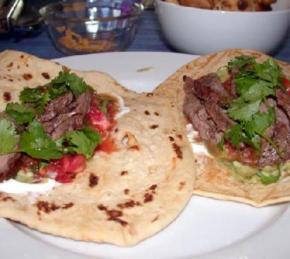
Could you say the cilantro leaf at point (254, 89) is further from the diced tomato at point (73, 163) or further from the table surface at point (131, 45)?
the table surface at point (131, 45)

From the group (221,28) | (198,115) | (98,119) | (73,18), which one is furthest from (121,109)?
(73,18)

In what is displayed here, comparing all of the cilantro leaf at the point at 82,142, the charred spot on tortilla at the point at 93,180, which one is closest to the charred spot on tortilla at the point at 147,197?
the charred spot on tortilla at the point at 93,180

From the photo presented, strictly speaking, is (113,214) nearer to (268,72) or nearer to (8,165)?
(8,165)

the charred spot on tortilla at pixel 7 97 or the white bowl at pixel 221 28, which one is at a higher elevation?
the white bowl at pixel 221 28

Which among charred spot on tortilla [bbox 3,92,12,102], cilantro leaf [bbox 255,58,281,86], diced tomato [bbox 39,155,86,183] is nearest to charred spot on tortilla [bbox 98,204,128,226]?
diced tomato [bbox 39,155,86,183]

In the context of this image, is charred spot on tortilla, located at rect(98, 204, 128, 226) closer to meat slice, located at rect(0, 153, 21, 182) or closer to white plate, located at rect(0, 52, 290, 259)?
white plate, located at rect(0, 52, 290, 259)

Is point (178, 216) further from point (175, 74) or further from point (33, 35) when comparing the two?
point (33, 35)

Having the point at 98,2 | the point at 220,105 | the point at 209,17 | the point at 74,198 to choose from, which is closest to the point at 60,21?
the point at 98,2
